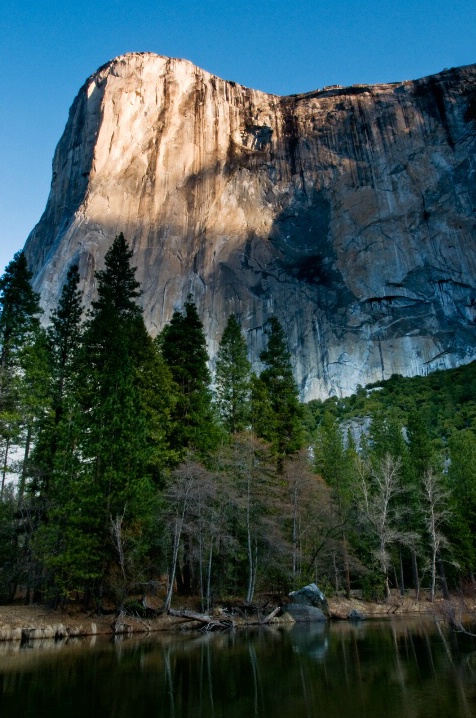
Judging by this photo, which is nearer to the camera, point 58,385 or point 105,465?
point 105,465

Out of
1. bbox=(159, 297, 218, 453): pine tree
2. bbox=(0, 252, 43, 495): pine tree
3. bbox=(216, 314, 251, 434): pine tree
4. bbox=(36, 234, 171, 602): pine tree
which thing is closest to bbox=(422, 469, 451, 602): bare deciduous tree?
bbox=(216, 314, 251, 434): pine tree

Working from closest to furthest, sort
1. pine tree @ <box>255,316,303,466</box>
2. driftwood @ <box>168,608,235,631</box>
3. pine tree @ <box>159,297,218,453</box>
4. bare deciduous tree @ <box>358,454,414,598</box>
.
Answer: driftwood @ <box>168,608,235,631</box> → pine tree @ <box>159,297,218,453</box> → pine tree @ <box>255,316,303,466</box> → bare deciduous tree @ <box>358,454,414,598</box>

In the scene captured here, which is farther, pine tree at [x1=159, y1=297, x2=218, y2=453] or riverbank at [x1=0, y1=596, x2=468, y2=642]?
pine tree at [x1=159, y1=297, x2=218, y2=453]

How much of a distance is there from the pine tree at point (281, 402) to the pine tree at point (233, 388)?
4.43 feet

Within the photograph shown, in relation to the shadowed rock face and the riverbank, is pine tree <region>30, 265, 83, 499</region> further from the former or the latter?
the shadowed rock face

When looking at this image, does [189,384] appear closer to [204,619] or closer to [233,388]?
[233,388]

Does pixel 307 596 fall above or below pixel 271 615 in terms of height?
above

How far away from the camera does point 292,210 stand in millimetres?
92688

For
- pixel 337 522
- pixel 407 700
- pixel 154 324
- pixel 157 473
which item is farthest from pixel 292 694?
pixel 154 324

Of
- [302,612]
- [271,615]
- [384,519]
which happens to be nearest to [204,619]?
[271,615]

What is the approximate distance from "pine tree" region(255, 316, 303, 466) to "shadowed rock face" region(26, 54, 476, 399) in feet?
156

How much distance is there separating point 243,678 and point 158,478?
1404 centimetres

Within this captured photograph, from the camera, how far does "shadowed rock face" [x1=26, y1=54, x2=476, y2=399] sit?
3253 inches

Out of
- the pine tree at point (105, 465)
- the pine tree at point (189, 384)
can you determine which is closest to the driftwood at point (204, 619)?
the pine tree at point (105, 465)
